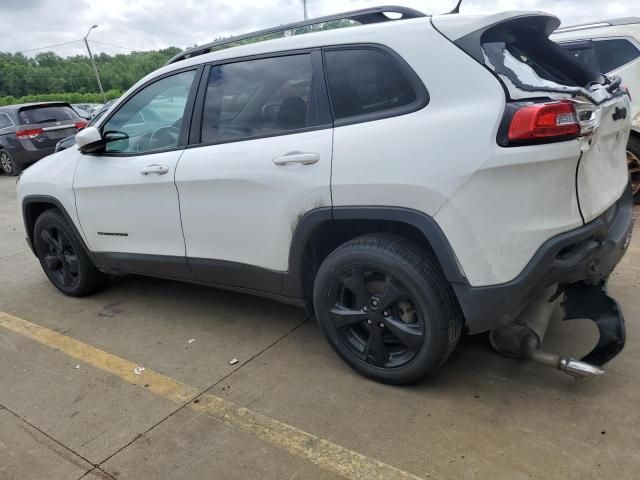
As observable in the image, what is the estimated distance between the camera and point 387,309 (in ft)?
8.67

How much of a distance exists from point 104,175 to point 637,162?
5.20 metres

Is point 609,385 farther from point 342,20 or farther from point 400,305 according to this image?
point 342,20

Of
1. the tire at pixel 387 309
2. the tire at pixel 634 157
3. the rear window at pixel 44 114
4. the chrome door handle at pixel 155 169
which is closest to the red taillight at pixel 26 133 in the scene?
the rear window at pixel 44 114

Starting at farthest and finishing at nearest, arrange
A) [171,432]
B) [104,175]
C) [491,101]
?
[104,175] < [171,432] < [491,101]

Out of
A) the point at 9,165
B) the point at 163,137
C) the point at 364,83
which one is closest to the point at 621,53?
the point at 364,83

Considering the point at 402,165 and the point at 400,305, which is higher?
the point at 402,165

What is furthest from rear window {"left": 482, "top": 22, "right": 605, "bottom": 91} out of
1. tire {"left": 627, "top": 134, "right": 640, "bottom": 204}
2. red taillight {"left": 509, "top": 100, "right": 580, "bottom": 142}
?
tire {"left": 627, "top": 134, "right": 640, "bottom": 204}

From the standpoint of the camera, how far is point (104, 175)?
369cm

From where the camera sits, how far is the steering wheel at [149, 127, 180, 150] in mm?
3373

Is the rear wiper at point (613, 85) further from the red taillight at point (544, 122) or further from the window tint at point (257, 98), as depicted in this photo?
the window tint at point (257, 98)

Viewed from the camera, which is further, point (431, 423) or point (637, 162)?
point (637, 162)

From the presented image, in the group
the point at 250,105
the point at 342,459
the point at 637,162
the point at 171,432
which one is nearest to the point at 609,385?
the point at 342,459

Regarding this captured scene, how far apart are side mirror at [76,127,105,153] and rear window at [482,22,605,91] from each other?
2.64 meters

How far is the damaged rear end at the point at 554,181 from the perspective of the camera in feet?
7.07
